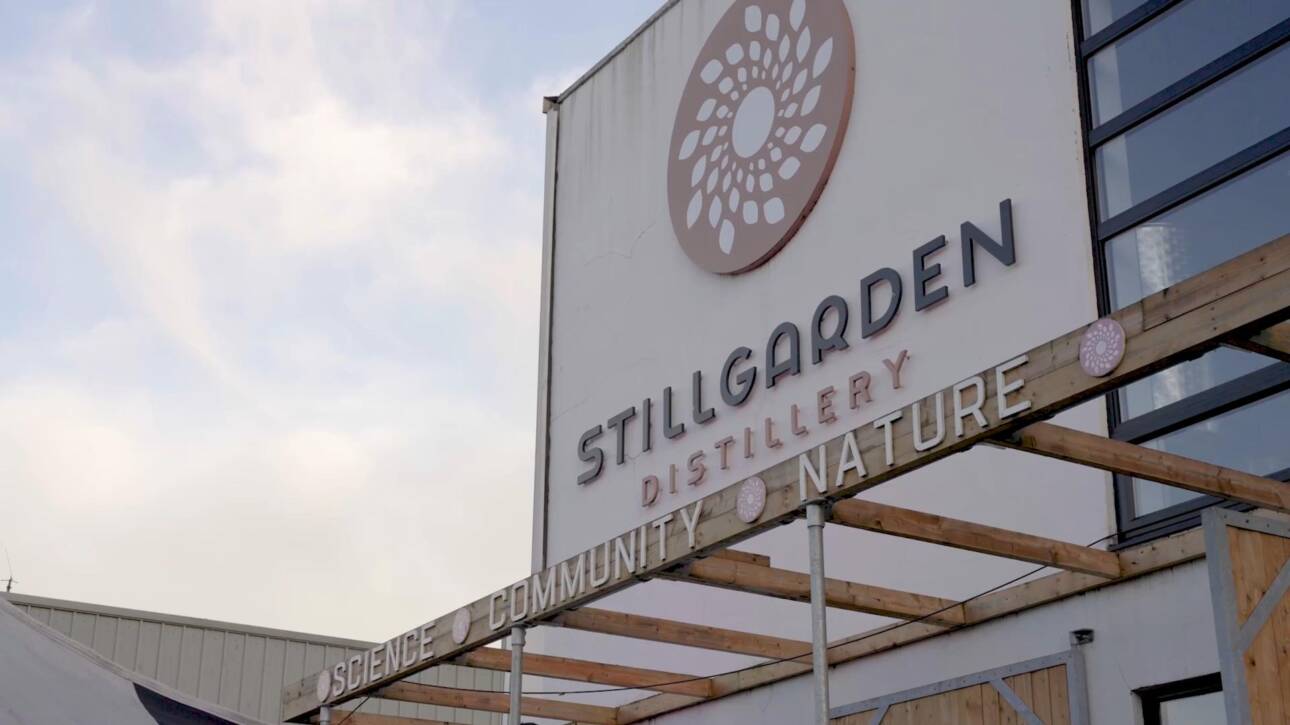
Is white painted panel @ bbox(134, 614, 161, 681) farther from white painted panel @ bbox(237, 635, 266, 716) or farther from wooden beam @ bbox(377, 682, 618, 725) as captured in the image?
Answer: wooden beam @ bbox(377, 682, 618, 725)

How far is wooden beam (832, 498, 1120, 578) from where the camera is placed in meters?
9.07

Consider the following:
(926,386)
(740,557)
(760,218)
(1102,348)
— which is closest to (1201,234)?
(926,386)

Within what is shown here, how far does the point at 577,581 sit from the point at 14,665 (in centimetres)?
420

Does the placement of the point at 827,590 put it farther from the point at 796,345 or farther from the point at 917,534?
the point at 796,345

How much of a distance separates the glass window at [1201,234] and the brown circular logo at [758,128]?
134 inches

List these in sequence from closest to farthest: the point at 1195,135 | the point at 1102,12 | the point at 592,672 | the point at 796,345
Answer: the point at 1195,135 < the point at 1102,12 < the point at 592,672 < the point at 796,345

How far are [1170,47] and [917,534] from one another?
144 inches

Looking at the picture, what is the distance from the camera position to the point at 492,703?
1313cm

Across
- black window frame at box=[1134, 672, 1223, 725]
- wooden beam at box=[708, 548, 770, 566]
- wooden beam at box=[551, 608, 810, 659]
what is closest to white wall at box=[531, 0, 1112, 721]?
wooden beam at box=[551, 608, 810, 659]

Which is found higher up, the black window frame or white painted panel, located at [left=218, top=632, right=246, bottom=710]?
white painted panel, located at [left=218, top=632, right=246, bottom=710]

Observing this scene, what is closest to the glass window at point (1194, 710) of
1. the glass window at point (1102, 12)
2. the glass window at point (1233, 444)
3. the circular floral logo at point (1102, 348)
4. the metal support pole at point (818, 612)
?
the glass window at point (1233, 444)

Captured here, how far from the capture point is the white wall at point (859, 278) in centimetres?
1084

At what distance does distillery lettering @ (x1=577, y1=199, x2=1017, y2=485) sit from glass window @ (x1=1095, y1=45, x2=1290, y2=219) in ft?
2.73

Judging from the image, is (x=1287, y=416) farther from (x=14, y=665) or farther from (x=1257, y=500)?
(x=14, y=665)
